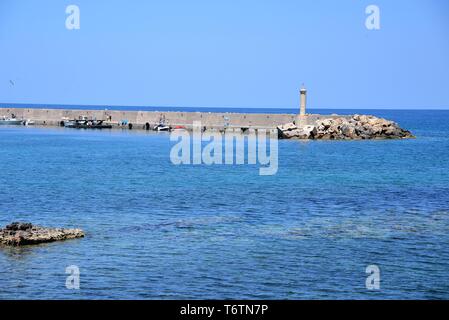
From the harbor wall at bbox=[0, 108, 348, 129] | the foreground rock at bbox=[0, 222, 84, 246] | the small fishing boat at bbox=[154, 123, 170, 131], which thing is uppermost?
the harbor wall at bbox=[0, 108, 348, 129]

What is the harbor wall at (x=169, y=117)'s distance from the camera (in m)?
92.1

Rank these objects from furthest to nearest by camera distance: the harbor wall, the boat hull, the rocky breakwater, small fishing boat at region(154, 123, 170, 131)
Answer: the boat hull
small fishing boat at region(154, 123, 170, 131)
the harbor wall
the rocky breakwater

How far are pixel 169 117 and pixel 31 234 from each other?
7952 centimetres

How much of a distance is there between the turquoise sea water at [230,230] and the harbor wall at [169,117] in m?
38.4

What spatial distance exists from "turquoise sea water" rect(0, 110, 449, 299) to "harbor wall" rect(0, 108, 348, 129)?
126 feet

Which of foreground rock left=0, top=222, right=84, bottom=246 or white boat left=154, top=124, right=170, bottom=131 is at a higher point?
white boat left=154, top=124, right=170, bottom=131

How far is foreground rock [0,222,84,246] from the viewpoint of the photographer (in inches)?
914

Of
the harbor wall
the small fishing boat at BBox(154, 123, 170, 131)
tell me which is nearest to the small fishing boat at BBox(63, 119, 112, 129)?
the harbor wall

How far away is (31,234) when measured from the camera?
23719 mm

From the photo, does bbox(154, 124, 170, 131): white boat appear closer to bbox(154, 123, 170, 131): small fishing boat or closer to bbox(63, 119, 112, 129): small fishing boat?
bbox(154, 123, 170, 131): small fishing boat

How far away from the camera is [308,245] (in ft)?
79.5
